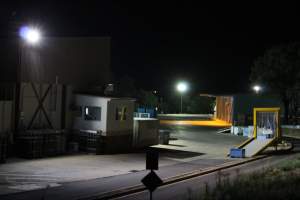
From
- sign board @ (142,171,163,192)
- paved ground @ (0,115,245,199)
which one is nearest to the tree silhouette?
paved ground @ (0,115,245,199)

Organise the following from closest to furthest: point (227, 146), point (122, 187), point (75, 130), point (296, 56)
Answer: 1. point (122, 187)
2. point (75, 130)
3. point (227, 146)
4. point (296, 56)

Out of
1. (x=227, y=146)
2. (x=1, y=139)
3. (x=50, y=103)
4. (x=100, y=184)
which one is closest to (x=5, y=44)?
(x=50, y=103)

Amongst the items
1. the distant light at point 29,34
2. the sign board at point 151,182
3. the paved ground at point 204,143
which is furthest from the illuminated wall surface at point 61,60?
the sign board at point 151,182

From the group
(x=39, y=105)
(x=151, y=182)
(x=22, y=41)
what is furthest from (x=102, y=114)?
(x=151, y=182)

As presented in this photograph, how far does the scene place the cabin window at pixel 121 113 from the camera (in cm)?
2893

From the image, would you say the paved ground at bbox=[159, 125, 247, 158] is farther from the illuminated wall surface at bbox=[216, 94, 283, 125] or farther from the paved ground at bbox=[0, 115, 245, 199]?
the illuminated wall surface at bbox=[216, 94, 283, 125]

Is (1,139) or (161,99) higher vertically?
(161,99)

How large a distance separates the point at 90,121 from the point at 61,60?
4.49 meters

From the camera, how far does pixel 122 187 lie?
17.4 meters

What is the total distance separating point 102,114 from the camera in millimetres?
28141

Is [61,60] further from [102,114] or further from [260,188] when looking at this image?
[260,188]

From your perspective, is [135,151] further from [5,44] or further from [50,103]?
[5,44]

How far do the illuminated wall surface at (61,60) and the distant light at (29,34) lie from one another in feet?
1.53

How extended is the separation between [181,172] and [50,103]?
32.8 feet
